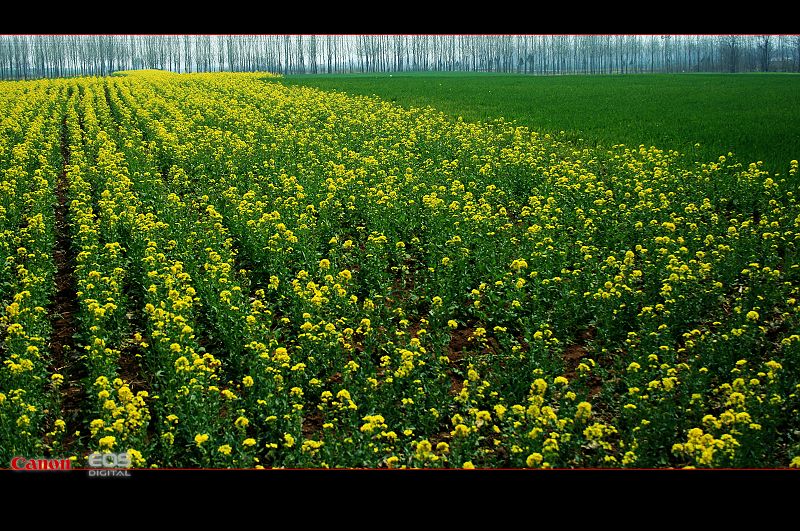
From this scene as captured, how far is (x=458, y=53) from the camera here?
13.3 m

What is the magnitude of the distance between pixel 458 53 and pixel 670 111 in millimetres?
4631

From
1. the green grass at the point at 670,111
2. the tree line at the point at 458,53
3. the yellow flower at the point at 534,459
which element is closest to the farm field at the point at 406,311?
the yellow flower at the point at 534,459

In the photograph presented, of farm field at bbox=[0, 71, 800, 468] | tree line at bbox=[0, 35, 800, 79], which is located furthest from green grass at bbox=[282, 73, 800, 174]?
tree line at bbox=[0, 35, 800, 79]

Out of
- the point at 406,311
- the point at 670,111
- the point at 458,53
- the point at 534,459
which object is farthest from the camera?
the point at 670,111

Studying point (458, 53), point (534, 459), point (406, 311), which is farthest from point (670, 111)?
point (534, 459)

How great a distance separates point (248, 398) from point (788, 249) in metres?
6.37

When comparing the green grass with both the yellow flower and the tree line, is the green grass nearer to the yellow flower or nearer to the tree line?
the tree line

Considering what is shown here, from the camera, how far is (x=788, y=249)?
872 centimetres

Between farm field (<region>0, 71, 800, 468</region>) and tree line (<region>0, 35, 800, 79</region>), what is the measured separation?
5.86 feet

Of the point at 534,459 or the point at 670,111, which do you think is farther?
the point at 670,111

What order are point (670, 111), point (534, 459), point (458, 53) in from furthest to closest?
point (670, 111) < point (458, 53) < point (534, 459)

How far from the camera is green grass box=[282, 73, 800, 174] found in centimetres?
1094

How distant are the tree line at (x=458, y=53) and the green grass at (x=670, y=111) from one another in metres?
0.83

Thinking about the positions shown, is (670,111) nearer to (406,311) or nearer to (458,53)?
(458,53)
